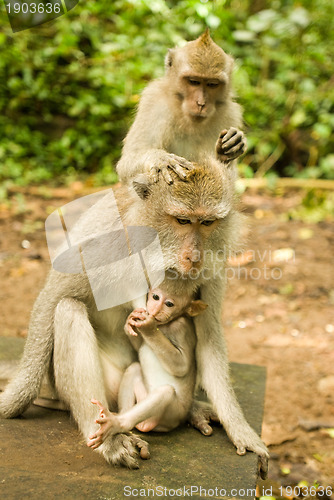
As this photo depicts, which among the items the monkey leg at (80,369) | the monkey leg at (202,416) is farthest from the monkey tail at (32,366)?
the monkey leg at (202,416)

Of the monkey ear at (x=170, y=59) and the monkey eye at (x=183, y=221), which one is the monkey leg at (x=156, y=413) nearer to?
the monkey eye at (x=183, y=221)

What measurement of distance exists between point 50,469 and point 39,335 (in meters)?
1.01

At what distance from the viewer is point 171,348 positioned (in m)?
4.17

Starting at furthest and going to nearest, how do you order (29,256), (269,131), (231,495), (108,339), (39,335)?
(269,131) → (29,256) → (108,339) → (39,335) → (231,495)

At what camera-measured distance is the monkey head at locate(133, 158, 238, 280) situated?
3.87 m

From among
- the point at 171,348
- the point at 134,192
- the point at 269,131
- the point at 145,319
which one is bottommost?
the point at 171,348

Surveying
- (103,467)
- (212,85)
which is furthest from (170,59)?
(103,467)

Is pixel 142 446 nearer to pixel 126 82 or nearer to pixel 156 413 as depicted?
pixel 156 413

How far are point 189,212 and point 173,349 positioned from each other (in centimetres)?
106

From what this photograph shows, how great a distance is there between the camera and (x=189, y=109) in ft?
18.7

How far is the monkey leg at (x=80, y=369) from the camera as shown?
395 centimetres

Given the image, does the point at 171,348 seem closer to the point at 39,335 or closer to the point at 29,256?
the point at 39,335

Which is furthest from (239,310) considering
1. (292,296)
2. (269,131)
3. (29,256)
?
(269,131)

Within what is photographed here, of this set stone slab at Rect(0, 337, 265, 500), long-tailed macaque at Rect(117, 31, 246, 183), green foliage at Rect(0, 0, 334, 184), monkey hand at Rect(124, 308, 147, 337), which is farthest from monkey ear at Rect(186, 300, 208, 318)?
green foliage at Rect(0, 0, 334, 184)
